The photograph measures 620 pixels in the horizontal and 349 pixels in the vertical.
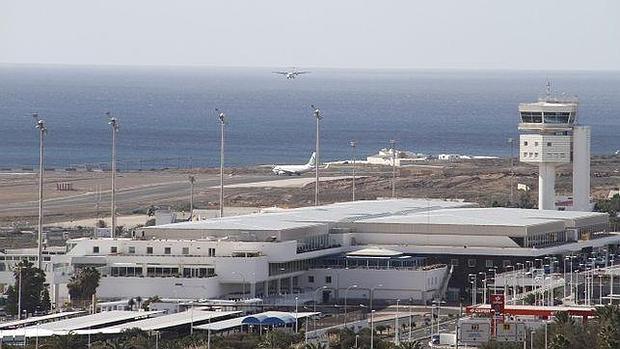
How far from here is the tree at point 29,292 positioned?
93125 millimetres

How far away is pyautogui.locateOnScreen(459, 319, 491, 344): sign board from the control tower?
44.6 meters

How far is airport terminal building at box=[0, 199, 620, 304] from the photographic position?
98.1 meters

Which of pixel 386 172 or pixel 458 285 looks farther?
pixel 386 172

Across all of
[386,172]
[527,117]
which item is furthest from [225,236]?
[386,172]

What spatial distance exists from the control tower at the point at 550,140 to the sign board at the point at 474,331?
44.6 metres

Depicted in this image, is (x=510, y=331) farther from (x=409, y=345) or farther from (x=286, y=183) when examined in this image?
(x=286, y=183)

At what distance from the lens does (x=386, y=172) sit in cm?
19500

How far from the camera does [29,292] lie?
308 feet

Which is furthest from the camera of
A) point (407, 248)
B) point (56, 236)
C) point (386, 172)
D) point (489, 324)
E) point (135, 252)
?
point (386, 172)

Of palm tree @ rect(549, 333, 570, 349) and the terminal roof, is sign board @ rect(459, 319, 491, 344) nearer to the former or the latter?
palm tree @ rect(549, 333, 570, 349)

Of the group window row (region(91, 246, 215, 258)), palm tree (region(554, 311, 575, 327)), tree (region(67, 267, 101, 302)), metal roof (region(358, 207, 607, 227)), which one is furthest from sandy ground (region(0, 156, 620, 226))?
palm tree (region(554, 311, 575, 327))

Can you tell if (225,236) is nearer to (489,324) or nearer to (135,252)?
(135,252)

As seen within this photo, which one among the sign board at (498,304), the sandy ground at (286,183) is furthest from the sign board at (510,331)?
the sandy ground at (286,183)

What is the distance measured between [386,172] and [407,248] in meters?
87.9
